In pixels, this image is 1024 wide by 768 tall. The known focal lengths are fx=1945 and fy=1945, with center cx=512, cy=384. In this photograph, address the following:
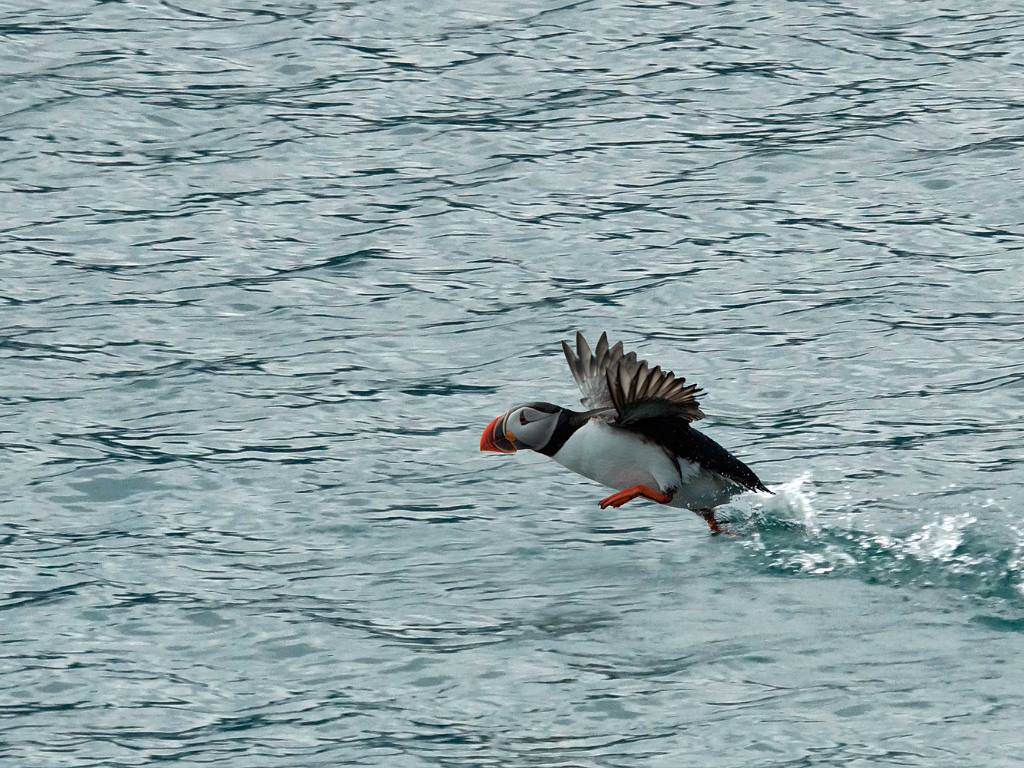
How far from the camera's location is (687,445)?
846 cm

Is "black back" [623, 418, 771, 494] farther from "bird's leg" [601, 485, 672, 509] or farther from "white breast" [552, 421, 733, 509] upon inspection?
"bird's leg" [601, 485, 672, 509]

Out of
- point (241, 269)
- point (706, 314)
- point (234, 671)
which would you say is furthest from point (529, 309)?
point (234, 671)

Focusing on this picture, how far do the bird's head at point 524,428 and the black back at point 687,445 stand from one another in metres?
0.35

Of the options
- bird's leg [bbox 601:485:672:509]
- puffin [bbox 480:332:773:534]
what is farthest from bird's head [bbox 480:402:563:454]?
bird's leg [bbox 601:485:672:509]

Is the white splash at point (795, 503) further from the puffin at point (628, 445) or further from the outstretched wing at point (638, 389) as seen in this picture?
the outstretched wing at point (638, 389)

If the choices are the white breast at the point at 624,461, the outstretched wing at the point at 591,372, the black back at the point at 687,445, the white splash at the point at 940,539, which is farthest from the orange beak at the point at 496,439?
the white splash at the point at 940,539

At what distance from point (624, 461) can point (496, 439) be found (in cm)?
57

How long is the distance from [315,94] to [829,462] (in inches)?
248

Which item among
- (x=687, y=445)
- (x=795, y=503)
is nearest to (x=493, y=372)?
(x=795, y=503)

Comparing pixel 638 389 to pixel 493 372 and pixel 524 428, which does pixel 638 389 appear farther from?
pixel 493 372

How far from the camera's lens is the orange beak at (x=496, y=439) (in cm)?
847

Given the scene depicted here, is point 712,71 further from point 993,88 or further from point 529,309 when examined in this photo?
point 529,309

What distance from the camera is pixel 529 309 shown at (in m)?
11.2

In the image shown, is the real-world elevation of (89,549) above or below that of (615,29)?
below
